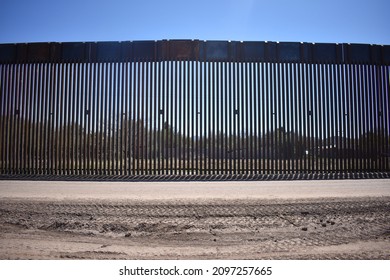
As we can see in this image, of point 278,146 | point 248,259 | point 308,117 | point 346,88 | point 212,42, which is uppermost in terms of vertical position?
point 212,42

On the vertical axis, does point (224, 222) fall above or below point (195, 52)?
below

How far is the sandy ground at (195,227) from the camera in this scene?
265 cm

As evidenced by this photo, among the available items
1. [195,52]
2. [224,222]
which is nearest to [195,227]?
[224,222]

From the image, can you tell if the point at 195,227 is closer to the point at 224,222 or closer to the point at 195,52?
the point at 224,222

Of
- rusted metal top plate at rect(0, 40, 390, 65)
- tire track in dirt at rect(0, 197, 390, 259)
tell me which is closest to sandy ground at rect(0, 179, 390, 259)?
tire track in dirt at rect(0, 197, 390, 259)

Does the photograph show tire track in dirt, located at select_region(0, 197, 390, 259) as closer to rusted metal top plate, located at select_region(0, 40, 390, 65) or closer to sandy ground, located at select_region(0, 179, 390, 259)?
sandy ground, located at select_region(0, 179, 390, 259)

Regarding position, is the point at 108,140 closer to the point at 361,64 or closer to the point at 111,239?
the point at 111,239

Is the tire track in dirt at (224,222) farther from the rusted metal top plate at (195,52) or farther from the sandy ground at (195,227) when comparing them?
the rusted metal top plate at (195,52)

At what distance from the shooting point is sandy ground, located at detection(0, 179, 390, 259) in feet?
8.70

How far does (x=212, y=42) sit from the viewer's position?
8.56m

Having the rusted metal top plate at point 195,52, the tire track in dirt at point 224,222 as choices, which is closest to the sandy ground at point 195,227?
the tire track in dirt at point 224,222

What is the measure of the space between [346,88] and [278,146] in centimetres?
271

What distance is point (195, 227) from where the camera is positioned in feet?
10.7
